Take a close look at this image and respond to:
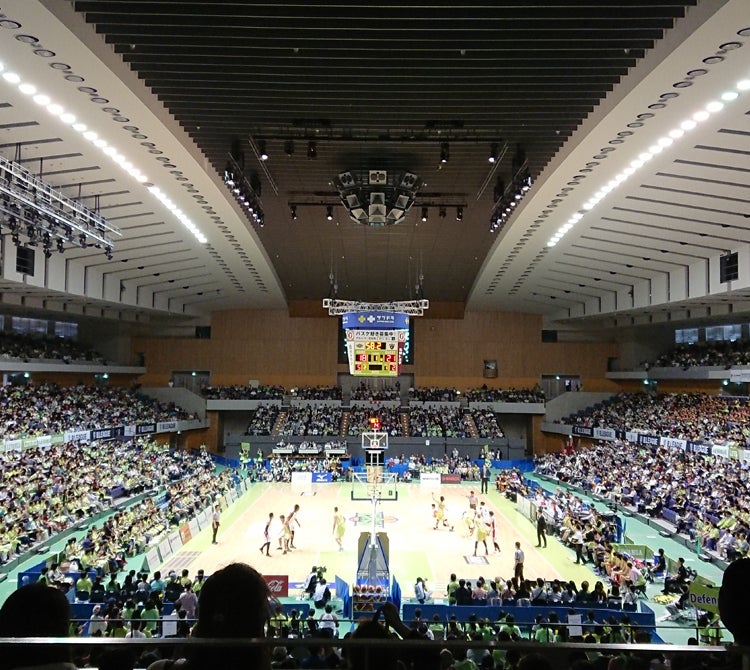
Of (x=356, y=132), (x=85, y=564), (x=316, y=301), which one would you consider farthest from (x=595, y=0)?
(x=316, y=301)

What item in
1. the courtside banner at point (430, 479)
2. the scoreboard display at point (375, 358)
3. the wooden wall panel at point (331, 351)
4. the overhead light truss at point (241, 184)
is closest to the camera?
the overhead light truss at point (241, 184)

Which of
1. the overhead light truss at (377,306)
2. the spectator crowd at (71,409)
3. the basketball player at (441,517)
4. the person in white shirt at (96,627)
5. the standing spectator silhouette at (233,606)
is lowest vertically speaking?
the basketball player at (441,517)

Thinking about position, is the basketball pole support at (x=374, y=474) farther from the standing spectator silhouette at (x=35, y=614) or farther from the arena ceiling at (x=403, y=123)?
the standing spectator silhouette at (x=35, y=614)

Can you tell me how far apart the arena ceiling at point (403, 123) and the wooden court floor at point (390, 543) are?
11502mm

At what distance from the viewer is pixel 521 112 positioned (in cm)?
1454

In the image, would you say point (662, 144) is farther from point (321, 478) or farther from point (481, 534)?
point (321, 478)

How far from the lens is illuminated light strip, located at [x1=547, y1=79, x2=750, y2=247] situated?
12094 mm

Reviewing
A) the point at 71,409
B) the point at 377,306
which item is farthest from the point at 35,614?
the point at 71,409

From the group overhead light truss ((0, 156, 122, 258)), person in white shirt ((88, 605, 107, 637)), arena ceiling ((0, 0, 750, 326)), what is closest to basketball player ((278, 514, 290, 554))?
person in white shirt ((88, 605, 107, 637))

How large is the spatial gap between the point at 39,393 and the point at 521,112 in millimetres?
29535

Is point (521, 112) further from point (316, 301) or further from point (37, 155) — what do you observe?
point (316, 301)

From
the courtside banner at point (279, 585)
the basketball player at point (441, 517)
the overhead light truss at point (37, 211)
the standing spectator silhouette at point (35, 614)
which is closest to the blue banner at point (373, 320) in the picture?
the basketball player at point (441, 517)

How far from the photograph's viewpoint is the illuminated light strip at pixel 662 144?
39.7 ft

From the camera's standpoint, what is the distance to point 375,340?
24.5 metres
